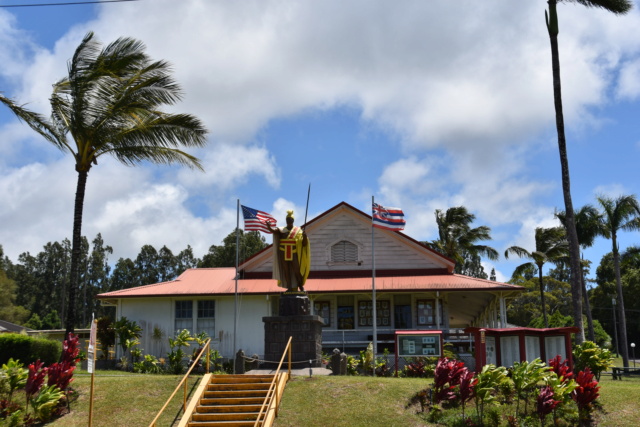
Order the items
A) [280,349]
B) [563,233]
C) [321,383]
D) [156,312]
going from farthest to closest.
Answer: [563,233] < [156,312] < [280,349] < [321,383]

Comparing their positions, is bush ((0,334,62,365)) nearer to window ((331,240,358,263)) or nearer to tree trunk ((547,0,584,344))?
window ((331,240,358,263))

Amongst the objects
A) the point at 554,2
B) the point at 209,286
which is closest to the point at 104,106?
the point at 209,286

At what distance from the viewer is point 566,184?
25.1m

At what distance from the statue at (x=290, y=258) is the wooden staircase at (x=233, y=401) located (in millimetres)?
3932

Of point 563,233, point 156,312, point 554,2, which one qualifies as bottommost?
point 156,312

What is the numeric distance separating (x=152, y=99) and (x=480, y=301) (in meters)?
16.8

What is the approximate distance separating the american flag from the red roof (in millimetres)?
5712

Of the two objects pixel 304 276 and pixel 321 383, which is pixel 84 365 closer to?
pixel 304 276

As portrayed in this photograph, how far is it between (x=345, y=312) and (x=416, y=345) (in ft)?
31.0

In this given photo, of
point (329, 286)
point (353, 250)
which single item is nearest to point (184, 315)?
point (329, 286)

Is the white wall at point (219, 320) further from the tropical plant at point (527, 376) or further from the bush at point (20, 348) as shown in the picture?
the tropical plant at point (527, 376)

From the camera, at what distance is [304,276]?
21641mm

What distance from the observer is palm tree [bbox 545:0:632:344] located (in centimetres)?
2456

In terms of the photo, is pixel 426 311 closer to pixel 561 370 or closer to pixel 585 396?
pixel 561 370
